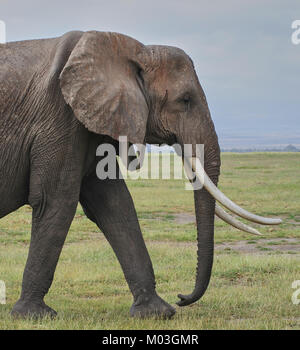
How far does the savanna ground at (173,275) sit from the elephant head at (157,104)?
738 millimetres

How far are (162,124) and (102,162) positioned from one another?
69cm

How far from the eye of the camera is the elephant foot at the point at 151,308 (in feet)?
23.1

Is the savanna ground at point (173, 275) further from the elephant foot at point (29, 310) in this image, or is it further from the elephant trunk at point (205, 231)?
the elephant trunk at point (205, 231)

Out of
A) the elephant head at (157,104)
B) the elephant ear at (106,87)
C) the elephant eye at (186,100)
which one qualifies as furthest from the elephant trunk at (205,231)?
the elephant ear at (106,87)

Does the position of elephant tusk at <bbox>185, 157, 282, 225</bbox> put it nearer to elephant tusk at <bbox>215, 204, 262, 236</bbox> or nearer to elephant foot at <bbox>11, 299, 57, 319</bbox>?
elephant tusk at <bbox>215, 204, 262, 236</bbox>

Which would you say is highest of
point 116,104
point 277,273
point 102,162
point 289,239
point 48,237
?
point 116,104

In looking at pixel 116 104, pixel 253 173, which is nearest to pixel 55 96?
pixel 116 104

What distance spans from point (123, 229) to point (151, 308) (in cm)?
81

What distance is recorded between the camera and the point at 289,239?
13234 mm

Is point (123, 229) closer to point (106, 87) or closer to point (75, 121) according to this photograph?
point (75, 121)

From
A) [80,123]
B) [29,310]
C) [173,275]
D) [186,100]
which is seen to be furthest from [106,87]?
[173,275]
